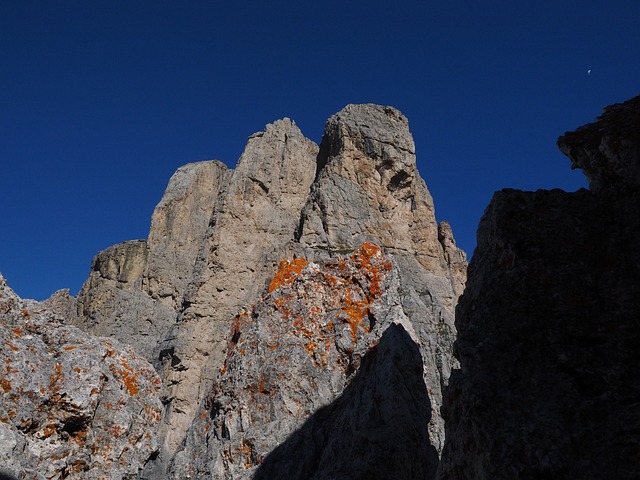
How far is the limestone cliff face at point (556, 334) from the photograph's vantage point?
11.4ft

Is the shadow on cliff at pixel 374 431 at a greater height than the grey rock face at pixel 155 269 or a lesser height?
lesser

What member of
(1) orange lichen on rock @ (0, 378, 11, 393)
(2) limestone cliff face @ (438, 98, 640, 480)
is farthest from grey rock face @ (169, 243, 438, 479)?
(1) orange lichen on rock @ (0, 378, 11, 393)

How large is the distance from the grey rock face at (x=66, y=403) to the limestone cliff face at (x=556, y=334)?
13.5 feet

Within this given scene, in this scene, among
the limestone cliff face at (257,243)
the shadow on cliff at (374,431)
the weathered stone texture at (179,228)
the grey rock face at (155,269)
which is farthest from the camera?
the weathered stone texture at (179,228)

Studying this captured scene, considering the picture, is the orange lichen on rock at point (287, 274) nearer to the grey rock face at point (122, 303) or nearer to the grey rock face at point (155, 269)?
the grey rock face at point (122, 303)

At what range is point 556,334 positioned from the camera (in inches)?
161

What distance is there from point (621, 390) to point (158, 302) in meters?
46.7

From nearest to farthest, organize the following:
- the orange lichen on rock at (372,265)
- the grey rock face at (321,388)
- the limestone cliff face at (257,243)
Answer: the grey rock face at (321,388) → the orange lichen on rock at (372,265) → the limestone cliff face at (257,243)

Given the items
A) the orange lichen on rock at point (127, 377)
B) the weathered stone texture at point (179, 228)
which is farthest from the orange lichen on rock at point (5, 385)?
the weathered stone texture at point (179, 228)

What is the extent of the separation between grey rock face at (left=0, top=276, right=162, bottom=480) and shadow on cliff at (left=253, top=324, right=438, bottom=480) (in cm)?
202

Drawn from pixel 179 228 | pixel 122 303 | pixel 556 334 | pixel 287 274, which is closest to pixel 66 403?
pixel 287 274

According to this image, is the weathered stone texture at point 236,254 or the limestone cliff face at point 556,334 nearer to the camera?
the limestone cliff face at point 556,334

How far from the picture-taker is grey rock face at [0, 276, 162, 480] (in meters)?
5.46

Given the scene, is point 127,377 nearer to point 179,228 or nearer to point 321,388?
point 321,388
